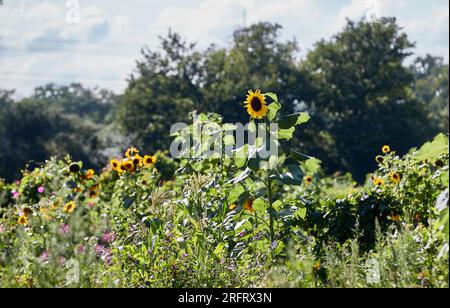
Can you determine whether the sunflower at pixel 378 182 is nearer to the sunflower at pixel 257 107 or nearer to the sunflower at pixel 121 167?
the sunflower at pixel 257 107

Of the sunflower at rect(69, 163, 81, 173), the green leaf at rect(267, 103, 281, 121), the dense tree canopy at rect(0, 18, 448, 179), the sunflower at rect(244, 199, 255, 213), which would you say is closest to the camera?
the green leaf at rect(267, 103, 281, 121)

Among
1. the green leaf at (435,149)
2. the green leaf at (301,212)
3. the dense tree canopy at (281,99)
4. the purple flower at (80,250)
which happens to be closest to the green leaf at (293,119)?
the green leaf at (301,212)

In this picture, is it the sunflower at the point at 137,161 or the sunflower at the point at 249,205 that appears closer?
the sunflower at the point at 249,205

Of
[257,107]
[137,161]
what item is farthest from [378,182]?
[137,161]

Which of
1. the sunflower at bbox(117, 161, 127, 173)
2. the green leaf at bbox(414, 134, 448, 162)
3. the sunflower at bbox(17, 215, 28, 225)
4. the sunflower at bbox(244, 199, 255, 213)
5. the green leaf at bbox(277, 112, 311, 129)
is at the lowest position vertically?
the green leaf at bbox(414, 134, 448, 162)

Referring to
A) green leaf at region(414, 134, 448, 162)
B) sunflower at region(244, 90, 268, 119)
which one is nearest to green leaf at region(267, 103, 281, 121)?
sunflower at region(244, 90, 268, 119)

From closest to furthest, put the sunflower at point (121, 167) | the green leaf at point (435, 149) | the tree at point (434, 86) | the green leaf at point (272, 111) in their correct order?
the green leaf at point (435, 149)
the green leaf at point (272, 111)
the sunflower at point (121, 167)
the tree at point (434, 86)

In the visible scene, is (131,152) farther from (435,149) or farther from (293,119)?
(435,149)

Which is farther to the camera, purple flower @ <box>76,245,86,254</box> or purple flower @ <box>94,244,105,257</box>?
purple flower @ <box>94,244,105,257</box>

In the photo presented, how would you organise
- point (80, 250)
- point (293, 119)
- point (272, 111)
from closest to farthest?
point (80, 250), point (293, 119), point (272, 111)

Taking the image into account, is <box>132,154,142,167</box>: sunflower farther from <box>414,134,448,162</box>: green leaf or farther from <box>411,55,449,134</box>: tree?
<box>411,55,449,134</box>: tree
